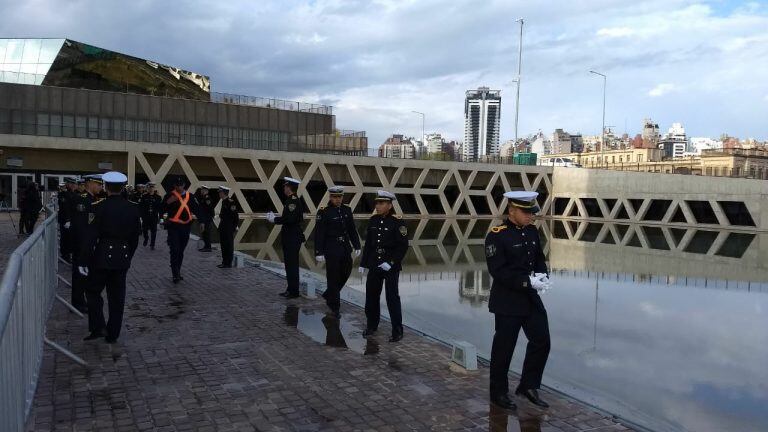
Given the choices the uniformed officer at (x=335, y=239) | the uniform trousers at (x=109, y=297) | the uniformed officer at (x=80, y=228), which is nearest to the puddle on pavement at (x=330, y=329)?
the uniformed officer at (x=335, y=239)

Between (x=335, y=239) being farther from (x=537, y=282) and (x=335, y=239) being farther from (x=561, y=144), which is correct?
(x=561, y=144)

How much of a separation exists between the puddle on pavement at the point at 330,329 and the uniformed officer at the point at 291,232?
0.80 metres

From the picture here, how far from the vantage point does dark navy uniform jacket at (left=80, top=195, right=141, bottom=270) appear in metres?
7.00

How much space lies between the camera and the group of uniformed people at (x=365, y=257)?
5.55 meters

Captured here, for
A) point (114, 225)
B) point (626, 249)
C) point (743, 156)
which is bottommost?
point (626, 249)

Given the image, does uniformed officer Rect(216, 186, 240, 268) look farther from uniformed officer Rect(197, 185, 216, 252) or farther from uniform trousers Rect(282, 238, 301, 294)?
uniform trousers Rect(282, 238, 301, 294)

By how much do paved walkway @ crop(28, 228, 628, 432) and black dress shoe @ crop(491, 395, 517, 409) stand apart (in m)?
0.10

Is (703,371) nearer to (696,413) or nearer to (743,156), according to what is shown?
(696,413)

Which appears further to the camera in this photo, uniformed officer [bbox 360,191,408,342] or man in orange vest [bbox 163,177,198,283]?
man in orange vest [bbox 163,177,198,283]

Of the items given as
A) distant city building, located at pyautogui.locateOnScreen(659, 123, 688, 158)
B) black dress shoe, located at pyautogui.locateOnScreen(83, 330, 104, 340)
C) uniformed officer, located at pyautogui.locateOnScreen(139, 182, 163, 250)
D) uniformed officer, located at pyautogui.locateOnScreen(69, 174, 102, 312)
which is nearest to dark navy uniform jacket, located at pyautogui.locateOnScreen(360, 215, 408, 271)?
black dress shoe, located at pyautogui.locateOnScreen(83, 330, 104, 340)

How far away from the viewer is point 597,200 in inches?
2098

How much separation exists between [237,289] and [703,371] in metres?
7.81

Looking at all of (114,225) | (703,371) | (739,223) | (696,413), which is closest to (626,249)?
(703,371)

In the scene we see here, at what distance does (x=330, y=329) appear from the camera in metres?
8.41
